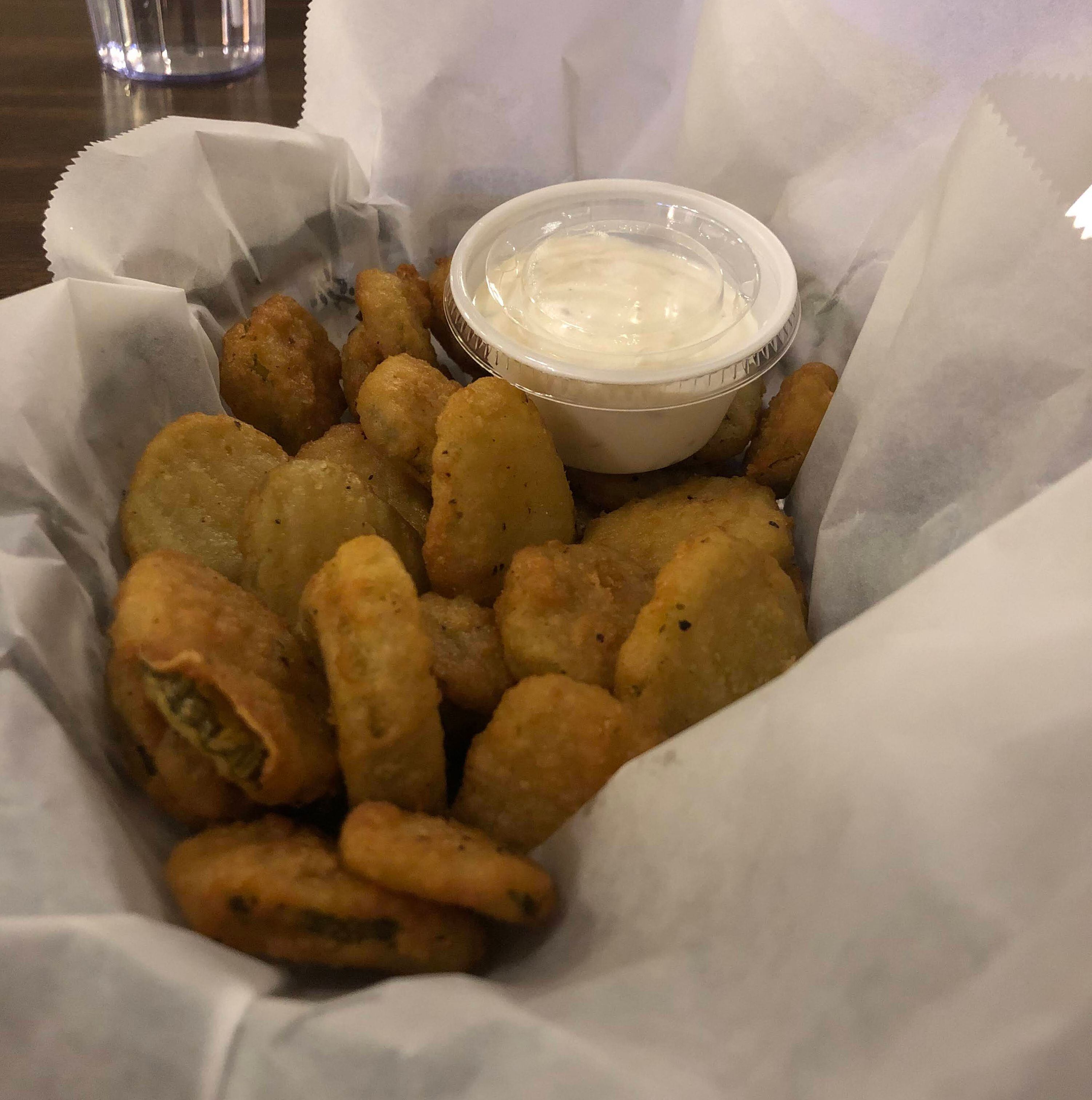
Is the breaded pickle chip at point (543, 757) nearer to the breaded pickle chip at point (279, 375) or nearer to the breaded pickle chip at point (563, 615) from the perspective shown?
the breaded pickle chip at point (563, 615)

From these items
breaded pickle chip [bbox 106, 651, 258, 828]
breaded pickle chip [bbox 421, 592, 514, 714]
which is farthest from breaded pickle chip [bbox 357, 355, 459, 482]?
breaded pickle chip [bbox 106, 651, 258, 828]

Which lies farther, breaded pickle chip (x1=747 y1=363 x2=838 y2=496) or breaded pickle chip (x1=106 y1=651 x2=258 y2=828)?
breaded pickle chip (x1=747 y1=363 x2=838 y2=496)

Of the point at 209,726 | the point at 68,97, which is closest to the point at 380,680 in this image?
the point at 209,726

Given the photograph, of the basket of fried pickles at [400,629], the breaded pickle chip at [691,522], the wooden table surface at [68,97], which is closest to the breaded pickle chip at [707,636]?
the basket of fried pickles at [400,629]

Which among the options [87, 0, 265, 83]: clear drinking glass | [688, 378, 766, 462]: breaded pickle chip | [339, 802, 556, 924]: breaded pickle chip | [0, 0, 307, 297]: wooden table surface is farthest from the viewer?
[87, 0, 265, 83]: clear drinking glass

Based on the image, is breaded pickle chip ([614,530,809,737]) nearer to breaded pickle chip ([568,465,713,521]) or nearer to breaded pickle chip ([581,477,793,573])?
breaded pickle chip ([581,477,793,573])

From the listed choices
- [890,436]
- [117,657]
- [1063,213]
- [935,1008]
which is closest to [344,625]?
[117,657]

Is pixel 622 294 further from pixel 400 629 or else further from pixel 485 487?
pixel 400 629
